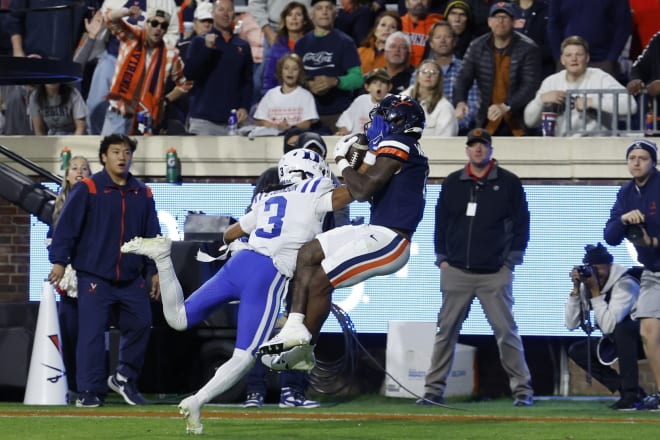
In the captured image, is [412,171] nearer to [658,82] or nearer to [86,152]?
[658,82]

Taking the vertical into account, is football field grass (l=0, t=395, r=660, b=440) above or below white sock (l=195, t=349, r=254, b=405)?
below

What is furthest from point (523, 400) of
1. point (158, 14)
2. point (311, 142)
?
point (158, 14)

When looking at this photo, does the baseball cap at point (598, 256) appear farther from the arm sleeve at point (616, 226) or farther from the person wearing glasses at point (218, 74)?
the person wearing glasses at point (218, 74)

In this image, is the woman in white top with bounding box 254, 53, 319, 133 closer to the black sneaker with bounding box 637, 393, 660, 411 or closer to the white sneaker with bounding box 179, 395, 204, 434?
the black sneaker with bounding box 637, 393, 660, 411

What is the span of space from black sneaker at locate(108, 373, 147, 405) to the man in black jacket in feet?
8.20

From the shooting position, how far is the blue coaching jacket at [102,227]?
462 inches

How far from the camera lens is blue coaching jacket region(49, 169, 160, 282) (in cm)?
1173

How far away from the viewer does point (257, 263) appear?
980 centimetres

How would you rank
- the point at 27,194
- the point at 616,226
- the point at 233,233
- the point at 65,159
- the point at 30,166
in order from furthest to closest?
the point at 30,166
the point at 65,159
the point at 27,194
the point at 616,226
the point at 233,233

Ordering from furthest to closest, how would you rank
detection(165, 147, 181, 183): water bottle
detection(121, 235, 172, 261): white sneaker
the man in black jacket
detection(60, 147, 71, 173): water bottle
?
detection(165, 147, 181, 183): water bottle < detection(60, 147, 71, 173): water bottle < the man in black jacket < detection(121, 235, 172, 261): white sneaker

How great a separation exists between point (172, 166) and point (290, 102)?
1331 mm

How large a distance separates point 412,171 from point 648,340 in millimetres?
3469

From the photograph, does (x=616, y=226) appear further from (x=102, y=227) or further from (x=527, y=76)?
(x=102, y=227)

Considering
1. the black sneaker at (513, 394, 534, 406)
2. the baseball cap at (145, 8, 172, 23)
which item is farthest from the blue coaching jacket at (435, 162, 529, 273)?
the baseball cap at (145, 8, 172, 23)
